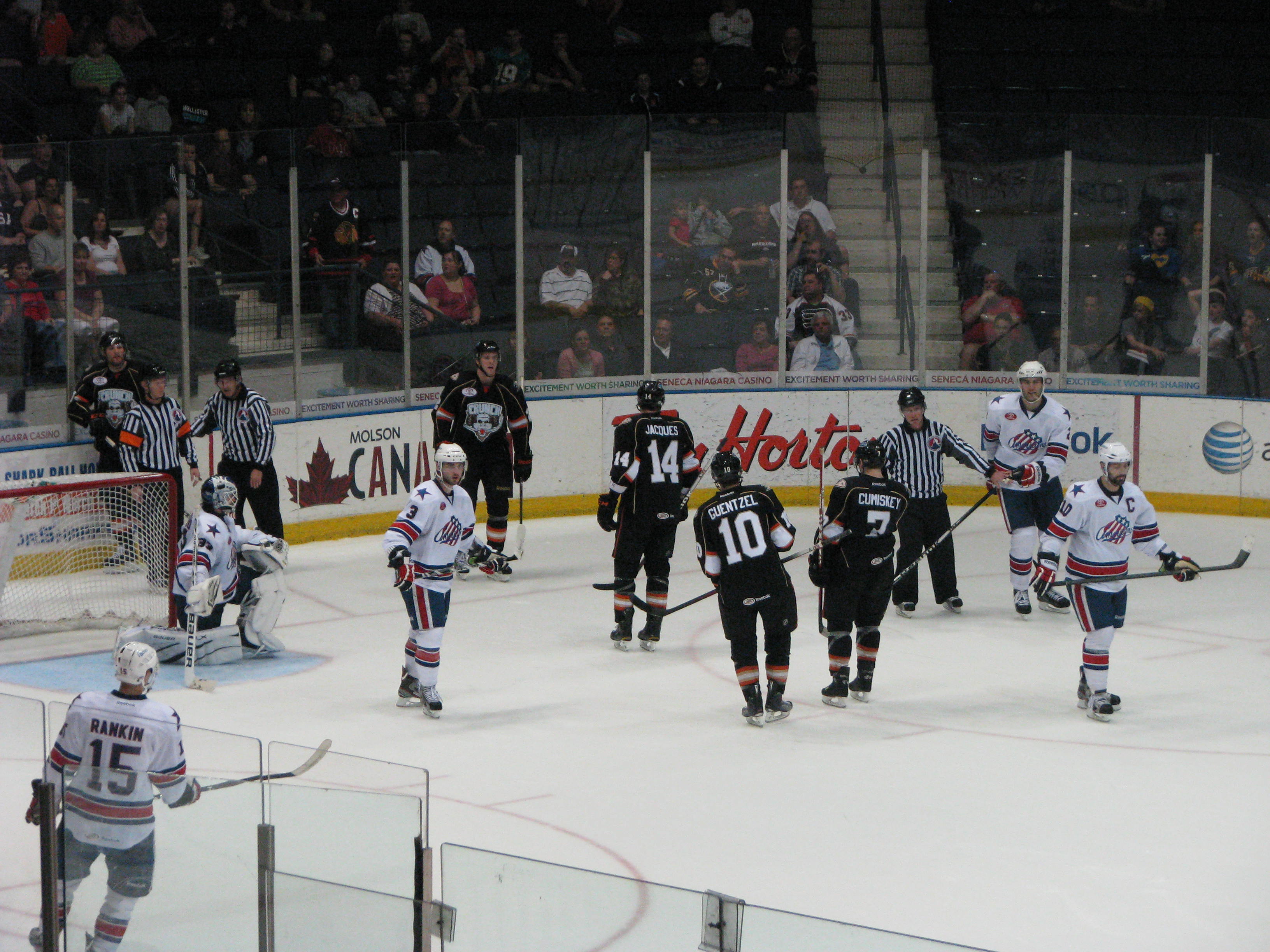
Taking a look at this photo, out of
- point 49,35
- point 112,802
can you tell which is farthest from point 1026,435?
point 49,35

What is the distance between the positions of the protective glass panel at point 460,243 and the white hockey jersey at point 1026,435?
3661 millimetres

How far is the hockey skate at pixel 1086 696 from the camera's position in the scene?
7.55 m

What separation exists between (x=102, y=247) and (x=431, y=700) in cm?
412

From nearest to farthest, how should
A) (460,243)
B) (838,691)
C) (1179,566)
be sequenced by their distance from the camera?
(1179,566) → (838,691) → (460,243)

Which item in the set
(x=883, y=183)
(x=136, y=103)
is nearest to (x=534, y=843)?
(x=883, y=183)

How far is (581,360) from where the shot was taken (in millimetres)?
12273

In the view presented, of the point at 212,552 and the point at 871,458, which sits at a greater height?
the point at 871,458

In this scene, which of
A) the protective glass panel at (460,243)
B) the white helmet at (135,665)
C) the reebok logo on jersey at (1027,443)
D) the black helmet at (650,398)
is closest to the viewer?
the white helmet at (135,665)

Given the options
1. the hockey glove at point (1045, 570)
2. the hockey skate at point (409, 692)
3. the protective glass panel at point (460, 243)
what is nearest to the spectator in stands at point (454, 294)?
the protective glass panel at point (460, 243)

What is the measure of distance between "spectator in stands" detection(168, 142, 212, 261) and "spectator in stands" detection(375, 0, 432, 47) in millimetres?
3676

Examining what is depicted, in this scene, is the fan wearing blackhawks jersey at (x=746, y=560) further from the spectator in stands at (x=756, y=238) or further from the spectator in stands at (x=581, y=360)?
the spectator in stands at (x=756, y=238)

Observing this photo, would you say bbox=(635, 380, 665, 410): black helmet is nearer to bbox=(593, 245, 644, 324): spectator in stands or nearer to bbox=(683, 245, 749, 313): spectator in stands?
bbox=(593, 245, 644, 324): spectator in stands

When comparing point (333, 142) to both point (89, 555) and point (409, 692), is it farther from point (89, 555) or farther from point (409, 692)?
point (409, 692)

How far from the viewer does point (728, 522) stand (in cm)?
721
